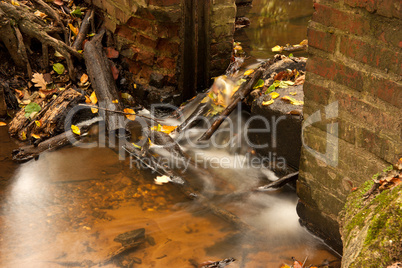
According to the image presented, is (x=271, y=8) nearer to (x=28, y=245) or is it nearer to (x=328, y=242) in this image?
(x=328, y=242)

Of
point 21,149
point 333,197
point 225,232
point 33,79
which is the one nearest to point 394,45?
point 333,197

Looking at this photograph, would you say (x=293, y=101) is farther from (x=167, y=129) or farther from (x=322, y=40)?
(x=167, y=129)

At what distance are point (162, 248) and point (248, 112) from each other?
6.29 feet

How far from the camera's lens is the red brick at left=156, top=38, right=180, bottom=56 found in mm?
4621

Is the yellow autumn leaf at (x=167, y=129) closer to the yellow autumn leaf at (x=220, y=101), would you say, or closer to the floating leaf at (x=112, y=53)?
the yellow autumn leaf at (x=220, y=101)

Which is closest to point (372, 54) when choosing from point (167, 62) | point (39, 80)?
point (167, 62)

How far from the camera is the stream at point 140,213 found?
3.00m

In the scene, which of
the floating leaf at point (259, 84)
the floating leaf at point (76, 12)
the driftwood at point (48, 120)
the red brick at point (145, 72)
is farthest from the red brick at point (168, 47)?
the floating leaf at point (76, 12)

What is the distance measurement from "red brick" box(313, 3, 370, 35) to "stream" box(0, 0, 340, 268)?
5.18ft

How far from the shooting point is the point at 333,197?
2973 mm

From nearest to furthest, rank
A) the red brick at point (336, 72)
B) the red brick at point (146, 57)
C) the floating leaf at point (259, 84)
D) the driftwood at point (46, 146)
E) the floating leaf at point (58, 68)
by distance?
the red brick at point (336, 72)
the driftwood at point (46, 146)
the floating leaf at point (259, 84)
the red brick at point (146, 57)
the floating leaf at point (58, 68)

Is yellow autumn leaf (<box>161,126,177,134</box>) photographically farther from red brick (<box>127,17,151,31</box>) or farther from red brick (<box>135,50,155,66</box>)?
red brick (<box>127,17,151,31</box>)

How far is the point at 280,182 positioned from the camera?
3.74 meters

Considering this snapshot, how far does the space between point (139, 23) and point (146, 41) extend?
0.68ft
